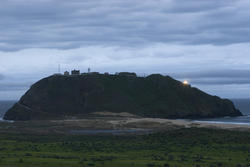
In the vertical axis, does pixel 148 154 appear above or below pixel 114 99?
below

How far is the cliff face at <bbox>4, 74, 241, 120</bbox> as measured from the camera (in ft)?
494

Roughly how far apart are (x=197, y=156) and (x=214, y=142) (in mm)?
16352

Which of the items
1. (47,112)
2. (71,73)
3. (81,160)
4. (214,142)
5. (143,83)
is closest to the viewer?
(81,160)

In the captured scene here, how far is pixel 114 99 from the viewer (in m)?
158

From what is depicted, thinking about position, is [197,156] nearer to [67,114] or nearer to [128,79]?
[67,114]

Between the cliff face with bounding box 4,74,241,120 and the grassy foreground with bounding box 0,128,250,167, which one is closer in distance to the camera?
the grassy foreground with bounding box 0,128,250,167

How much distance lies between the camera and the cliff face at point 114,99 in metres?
151

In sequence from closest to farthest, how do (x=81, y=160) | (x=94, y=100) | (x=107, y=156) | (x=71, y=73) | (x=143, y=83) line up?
(x=81, y=160) → (x=107, y=156) → (x=94, y=100) → (x=143, y=83) → (x=71, y=73)

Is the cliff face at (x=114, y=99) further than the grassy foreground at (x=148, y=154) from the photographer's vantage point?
Yes

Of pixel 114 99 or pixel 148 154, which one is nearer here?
pixel 148 154

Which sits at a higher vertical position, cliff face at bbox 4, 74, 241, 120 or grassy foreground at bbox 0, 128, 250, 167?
cliff face at bbox 4, 74, 241, 120

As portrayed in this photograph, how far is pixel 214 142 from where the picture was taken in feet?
192

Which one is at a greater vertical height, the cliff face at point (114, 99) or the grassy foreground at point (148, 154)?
the cliff face at point (114, 99)

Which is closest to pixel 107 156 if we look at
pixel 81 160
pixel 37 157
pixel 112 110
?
pixel 81 160
